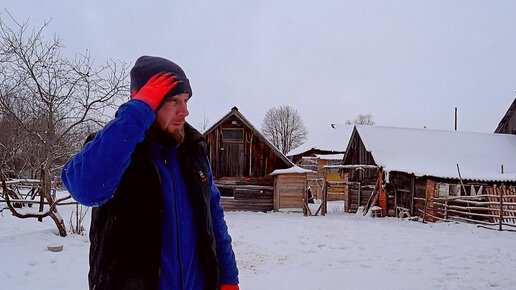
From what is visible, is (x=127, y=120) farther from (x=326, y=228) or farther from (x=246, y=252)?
(x=326, y=228)

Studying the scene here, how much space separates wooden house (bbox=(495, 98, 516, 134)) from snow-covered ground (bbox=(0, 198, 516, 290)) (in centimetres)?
1639

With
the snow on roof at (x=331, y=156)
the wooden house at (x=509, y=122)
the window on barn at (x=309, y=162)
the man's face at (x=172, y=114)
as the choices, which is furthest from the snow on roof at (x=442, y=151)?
the man's face at (x=172, y=114)

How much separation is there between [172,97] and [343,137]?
1473 inches

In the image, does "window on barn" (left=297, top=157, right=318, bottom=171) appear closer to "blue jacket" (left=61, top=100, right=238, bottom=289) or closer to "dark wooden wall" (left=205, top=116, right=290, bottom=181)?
"dark wooden wall" (left=205, top=116, right=290, bottom=181)

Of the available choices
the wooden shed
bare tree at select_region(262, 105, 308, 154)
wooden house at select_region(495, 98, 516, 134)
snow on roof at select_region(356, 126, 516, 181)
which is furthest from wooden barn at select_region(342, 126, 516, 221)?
bare tree at select_region(262, 105, 308, 154)

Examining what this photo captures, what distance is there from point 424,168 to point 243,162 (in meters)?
9.43

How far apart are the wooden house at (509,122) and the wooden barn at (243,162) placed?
16592mm

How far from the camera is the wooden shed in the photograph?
67.2 feet

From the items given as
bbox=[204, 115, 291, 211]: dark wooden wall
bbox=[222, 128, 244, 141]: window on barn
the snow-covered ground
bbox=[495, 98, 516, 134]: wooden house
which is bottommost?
the snow-covered ground

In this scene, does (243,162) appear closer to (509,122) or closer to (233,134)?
(233,134)

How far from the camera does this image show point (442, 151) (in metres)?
21.9

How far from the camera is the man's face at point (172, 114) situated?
1.68 m

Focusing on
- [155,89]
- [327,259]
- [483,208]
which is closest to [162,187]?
[155,89]

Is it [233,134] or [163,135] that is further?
[233,134]
